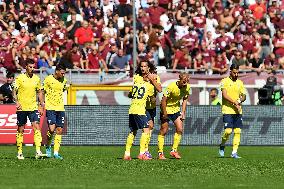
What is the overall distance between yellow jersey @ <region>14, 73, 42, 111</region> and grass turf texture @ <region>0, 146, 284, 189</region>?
4.19 ft

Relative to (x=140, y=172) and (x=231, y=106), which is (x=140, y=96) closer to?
(x=231, y=106)

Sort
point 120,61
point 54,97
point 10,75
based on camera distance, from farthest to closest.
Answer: point 120,61, point 10,75, point 54,97

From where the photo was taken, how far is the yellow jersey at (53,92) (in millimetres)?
24516

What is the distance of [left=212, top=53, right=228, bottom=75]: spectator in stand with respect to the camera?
3391cm

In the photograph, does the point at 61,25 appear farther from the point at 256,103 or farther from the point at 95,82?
the point at 256,103

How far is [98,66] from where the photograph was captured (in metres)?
34.6

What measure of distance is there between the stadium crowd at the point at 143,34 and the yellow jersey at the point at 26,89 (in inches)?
358

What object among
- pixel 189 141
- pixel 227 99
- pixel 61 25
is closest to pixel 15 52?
pixel 61 25

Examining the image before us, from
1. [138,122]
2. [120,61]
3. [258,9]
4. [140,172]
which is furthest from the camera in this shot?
[258,9]

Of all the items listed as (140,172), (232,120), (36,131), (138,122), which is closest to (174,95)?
(138,122)

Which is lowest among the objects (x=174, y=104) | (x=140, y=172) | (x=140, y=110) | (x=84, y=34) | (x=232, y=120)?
(x=140, y=172)

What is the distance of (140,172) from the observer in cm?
1941

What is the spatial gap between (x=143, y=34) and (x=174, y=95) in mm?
11834

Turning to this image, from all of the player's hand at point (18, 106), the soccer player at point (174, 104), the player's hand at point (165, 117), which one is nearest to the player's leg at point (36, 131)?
the player's hand at point (18, 106)
